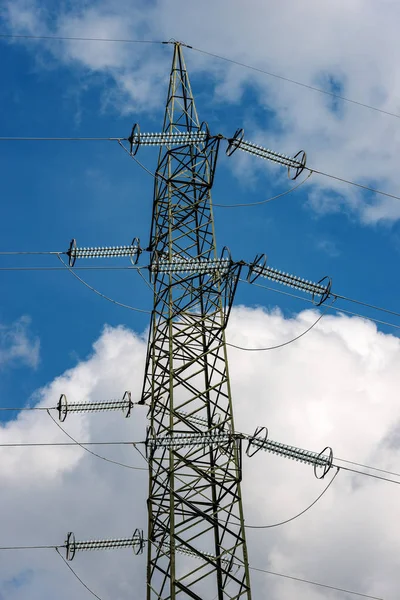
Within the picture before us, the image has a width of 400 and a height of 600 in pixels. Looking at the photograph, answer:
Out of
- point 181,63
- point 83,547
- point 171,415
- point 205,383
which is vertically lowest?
point 83,547

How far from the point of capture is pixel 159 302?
1070 inches

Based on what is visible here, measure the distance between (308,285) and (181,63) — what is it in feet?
35.1

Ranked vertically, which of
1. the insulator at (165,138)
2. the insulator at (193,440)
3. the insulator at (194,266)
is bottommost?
the insulator at (193,440)

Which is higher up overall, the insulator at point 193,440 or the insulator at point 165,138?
the insulator at point 165,138

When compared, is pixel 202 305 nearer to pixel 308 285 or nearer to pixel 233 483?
pixel 308 285

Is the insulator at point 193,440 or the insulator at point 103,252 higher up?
the insulator at point 103,252

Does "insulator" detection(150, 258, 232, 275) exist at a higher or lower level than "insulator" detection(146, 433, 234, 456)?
higher

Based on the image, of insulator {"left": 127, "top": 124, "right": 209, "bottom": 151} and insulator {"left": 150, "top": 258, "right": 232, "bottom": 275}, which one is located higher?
insulator {"left": 127, "top": 124, "right": 209, "bottom": 151}

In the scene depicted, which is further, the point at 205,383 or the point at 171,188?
the point at 171,188

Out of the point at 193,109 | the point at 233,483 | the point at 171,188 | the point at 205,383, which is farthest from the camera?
the point at 193,109

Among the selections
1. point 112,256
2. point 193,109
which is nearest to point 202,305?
point 112,256

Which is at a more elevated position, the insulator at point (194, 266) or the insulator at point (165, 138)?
the insulator at point (165, 138)

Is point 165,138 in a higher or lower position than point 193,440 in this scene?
higher

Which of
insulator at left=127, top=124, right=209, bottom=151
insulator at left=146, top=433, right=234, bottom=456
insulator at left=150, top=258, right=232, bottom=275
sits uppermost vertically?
insulator at left=127, top=124, right=209, bottom=151
